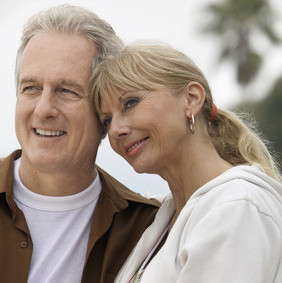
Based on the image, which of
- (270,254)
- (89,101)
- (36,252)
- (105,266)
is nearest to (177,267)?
(270,254)

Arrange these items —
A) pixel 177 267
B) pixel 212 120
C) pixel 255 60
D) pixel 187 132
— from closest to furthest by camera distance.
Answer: pixel 177 267, pixel 187 132, pixel 212 120, pixel 255 60

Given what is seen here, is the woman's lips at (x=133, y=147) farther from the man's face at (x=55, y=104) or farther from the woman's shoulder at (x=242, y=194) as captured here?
the woman's shoulder at (x=242, y=194)

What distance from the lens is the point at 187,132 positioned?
11.2 ft

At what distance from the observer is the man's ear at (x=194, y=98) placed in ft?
11.2

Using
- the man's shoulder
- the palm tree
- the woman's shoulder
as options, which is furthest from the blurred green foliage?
the woman's shoulder

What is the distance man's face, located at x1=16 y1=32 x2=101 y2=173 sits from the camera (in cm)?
366

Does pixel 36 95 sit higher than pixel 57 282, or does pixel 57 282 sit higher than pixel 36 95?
pixel 36 95

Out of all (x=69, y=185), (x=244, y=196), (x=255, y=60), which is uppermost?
(x=244, y=196)

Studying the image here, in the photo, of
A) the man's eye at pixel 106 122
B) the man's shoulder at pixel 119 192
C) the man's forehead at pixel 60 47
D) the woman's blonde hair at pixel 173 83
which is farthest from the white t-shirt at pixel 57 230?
the man's forehead at pixel 60 47

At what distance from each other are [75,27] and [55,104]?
1.75ft

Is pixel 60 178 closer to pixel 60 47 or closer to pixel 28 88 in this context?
pixel 28 88

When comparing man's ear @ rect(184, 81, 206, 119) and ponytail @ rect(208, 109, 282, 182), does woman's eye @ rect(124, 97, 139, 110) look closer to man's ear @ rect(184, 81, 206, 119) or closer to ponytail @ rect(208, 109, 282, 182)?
man's ear @ rect(184, 81, 206, 119)

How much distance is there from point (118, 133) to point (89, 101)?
1.15 feet

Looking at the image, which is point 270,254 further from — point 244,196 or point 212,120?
point 212,120
